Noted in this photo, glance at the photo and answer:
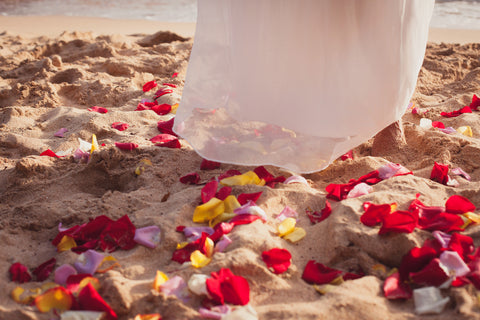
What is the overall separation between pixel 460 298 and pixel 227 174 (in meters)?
1.05

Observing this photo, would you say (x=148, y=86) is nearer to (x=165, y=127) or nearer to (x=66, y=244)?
(x=165, y=127)

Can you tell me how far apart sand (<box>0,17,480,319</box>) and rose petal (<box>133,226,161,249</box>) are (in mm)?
24

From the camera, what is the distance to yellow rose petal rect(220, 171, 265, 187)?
1.94 m

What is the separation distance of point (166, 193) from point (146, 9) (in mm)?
6680

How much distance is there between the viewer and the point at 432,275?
1.41m

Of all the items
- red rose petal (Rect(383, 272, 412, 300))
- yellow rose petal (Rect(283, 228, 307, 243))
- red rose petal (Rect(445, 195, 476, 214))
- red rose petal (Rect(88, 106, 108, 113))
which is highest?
red rose petal (Rect(445, 195, 476, 214))

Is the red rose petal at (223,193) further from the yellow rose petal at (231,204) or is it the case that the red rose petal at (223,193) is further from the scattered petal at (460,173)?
the scattered petal at (460,173)

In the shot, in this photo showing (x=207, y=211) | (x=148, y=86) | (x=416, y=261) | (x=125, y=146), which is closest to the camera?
(x=416, y=261)

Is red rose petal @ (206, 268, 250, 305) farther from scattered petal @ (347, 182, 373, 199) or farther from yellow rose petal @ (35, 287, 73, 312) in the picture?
scattered petal @ (347, 182, 373, 199)

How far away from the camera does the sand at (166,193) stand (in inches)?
53.8

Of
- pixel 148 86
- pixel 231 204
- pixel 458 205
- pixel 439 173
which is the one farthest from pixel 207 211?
pixel 148 86

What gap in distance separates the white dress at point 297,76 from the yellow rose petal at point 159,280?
65 cm

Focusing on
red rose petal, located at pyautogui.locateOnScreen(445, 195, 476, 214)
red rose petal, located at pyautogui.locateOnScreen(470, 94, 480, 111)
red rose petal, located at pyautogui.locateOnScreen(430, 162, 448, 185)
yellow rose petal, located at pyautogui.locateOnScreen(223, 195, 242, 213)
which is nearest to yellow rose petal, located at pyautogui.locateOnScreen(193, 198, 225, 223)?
yellow rose petal, located at pyautogui.locateOnScreen(223, 195, 242, 213)

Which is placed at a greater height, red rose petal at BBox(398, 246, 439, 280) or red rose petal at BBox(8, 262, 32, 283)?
red rose petal at BBox(398, 246, 439, 280)
